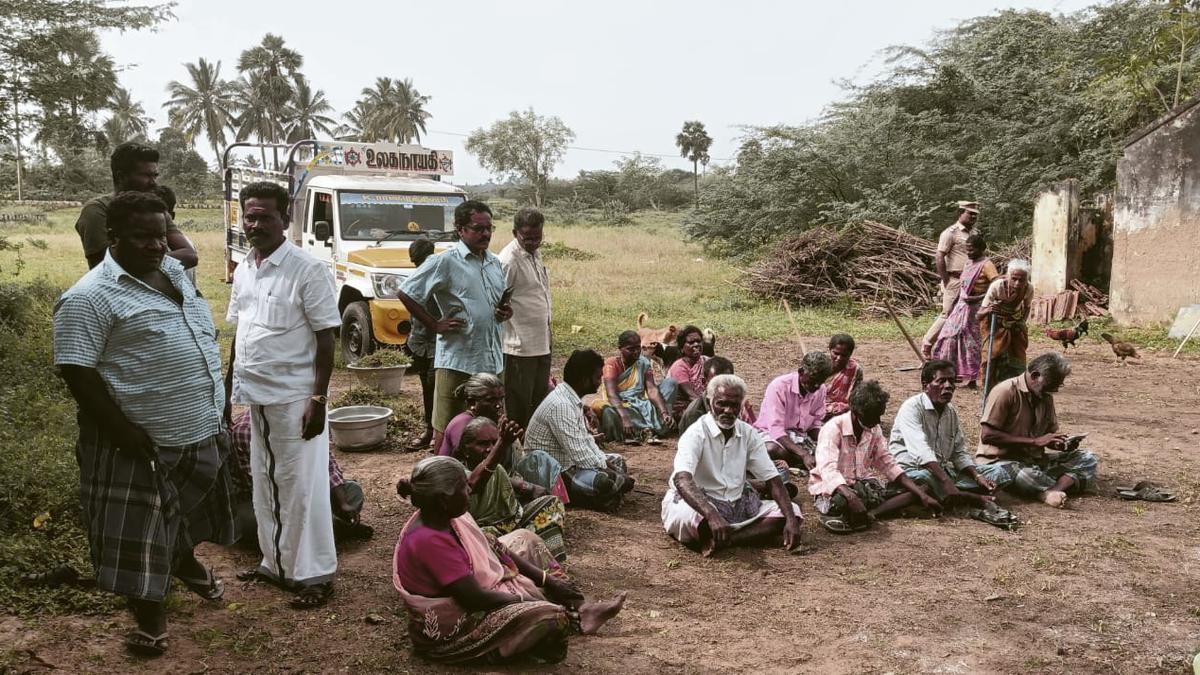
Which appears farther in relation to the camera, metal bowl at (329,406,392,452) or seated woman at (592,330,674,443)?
seated woman at (592,330,674,443)

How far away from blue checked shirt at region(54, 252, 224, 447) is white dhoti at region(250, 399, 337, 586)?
34 centimetres

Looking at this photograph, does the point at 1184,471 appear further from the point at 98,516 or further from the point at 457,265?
the point at 98,516

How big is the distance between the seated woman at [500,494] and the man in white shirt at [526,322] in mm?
885

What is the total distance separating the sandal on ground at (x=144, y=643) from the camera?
10.4ft

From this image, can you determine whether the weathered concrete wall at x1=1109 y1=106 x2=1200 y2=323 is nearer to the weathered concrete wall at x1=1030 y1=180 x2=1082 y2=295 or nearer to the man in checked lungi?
the weathered concrete wall at x1=1030 y1=180 x2=1082 y2=295

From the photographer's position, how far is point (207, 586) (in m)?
3.64

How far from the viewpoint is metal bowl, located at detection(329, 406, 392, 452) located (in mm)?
6398

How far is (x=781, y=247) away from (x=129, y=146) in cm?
1363

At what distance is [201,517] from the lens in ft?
11.0

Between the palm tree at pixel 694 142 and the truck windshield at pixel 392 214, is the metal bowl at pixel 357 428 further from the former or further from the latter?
the palm tree at pixel 694 142

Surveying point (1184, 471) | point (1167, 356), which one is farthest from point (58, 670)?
point (1167, 356)

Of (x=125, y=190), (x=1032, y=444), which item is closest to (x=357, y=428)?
(x=125, y=190)

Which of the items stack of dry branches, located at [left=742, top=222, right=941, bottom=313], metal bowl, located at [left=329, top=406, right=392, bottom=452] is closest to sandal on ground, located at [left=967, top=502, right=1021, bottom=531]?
metal bowl, located at [left=329, top=406, right=392, bottom=452]

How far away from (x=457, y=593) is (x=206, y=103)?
176 ft
